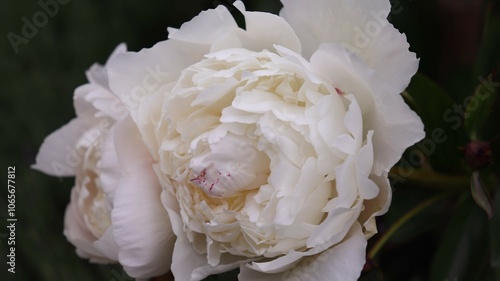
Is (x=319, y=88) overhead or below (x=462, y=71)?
overhead

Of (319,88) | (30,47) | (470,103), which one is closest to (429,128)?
(470,103)

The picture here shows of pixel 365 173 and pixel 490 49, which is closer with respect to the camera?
pixel 365 173

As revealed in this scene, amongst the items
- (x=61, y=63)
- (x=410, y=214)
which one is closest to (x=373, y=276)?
(x=410, y=214)

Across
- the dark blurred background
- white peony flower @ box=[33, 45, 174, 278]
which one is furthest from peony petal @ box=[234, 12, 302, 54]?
the dark blurred background

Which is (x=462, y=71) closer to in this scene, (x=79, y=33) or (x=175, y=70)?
(x=175, y=70)

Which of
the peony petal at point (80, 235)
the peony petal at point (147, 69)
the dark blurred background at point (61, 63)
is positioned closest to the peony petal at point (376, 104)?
the peony petal at point (147, 69)

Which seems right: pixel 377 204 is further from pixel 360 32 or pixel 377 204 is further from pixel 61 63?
pixel 61 63

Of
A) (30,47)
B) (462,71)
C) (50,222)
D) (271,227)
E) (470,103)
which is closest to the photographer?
(271,227)
